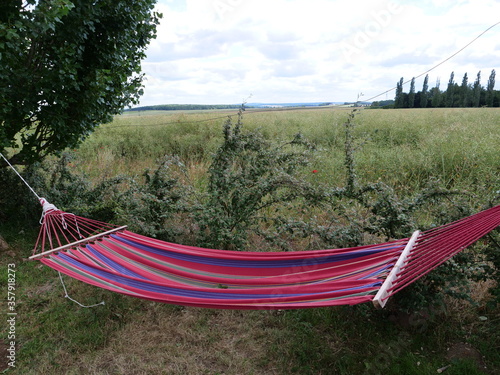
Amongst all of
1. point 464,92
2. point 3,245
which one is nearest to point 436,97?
point 464,92

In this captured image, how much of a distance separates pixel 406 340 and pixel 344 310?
0.36 metres

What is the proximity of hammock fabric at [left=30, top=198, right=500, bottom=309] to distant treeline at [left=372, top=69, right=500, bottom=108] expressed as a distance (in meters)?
8.42

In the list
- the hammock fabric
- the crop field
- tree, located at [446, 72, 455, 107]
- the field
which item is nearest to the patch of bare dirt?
the field

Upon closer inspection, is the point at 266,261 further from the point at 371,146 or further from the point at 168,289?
the point at 371,146

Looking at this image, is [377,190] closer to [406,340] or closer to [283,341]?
[406,340]

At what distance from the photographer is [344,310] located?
83.8 inches

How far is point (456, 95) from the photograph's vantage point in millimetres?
10242

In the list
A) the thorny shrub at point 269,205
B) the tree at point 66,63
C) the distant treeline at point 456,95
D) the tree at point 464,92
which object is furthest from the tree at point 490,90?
the tree at point 66,63

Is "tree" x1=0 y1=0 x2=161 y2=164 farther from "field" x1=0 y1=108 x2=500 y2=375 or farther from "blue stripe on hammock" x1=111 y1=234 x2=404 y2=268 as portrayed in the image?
"blue stripe on hammock" x1=111 y1=234 x2=404 y2=268

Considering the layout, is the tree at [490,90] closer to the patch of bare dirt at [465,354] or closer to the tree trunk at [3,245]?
the patch of bare dirt at [465,354]

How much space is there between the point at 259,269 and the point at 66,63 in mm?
2079

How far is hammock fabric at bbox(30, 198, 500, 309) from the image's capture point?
53.1 inches

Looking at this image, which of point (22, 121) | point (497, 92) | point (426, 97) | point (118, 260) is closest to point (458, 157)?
point (118, 260)

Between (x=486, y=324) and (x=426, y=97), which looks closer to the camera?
(x=486, y=324)
